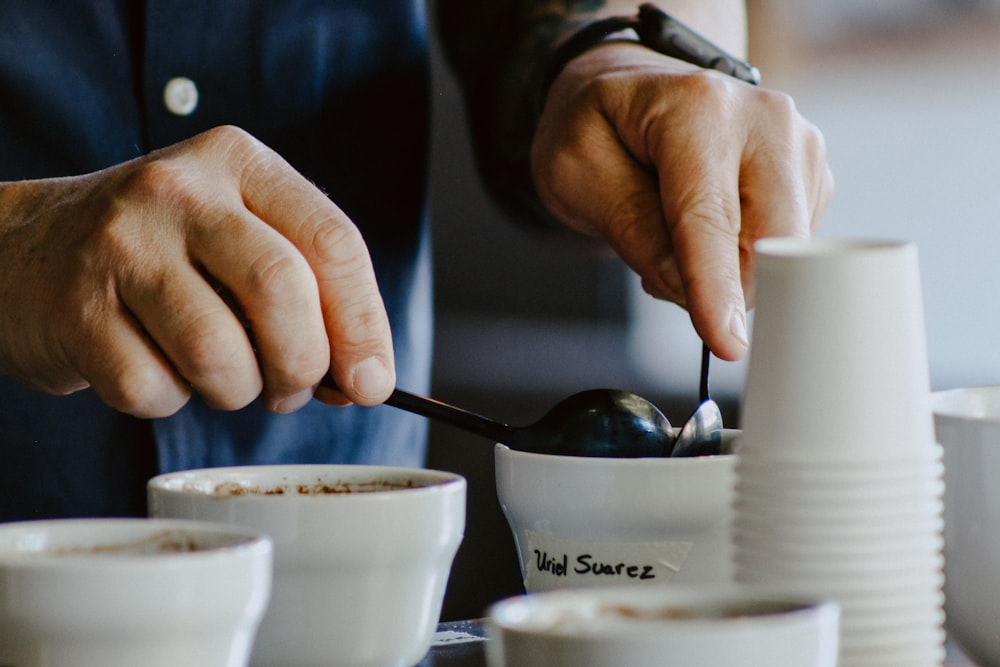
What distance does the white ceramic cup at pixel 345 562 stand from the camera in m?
0.54

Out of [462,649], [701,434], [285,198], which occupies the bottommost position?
[462,649]

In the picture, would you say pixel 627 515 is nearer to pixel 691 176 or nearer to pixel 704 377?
pixel 704 377

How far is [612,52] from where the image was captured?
3.51ft

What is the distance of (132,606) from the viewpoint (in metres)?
0.41

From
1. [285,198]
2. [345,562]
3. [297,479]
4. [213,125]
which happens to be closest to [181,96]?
[213,125]

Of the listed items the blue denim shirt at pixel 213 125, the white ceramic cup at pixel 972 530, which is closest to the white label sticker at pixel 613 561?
the white ceramic cup at pixel 972 530

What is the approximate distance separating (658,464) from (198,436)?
0.59 meters

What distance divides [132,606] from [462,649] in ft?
0.88

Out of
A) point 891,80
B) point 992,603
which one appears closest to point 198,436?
point 992,603

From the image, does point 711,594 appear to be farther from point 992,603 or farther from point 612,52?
point 612,52

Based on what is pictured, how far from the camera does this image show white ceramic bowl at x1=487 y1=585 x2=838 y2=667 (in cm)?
35

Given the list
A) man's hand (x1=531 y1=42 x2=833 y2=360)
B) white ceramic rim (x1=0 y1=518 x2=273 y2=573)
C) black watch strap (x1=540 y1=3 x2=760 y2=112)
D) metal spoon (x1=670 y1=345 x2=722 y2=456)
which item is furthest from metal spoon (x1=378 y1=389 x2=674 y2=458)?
black watch strap (x1=540 y1=3 x2=760 y2=112)

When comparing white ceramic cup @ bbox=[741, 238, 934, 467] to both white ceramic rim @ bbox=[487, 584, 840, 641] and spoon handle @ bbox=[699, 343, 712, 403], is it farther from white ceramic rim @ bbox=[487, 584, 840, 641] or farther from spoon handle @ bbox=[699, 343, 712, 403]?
spoon handle @ bbox=[699, 343, 712, 403]

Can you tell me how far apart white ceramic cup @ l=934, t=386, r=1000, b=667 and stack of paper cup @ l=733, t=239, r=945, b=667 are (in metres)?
0.08
